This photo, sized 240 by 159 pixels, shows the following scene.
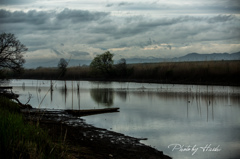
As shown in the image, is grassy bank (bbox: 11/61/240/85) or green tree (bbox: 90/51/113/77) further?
green tree (bbox: 90/51/113/77)

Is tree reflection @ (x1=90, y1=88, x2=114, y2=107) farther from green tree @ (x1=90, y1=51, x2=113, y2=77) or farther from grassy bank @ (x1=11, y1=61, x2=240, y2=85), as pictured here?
green tree @ (x1=90, y1=51, x2=113, y2=77)

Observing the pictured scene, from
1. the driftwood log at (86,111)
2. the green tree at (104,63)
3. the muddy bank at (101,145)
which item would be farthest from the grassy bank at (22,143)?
the green tree at (104,63)

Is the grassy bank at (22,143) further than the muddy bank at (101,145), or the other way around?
the muddy bank at (101,145)

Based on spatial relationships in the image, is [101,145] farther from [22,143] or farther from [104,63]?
[104,63]

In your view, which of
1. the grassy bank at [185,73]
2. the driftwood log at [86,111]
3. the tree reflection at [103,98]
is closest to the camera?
the driftwood log at [86,111]

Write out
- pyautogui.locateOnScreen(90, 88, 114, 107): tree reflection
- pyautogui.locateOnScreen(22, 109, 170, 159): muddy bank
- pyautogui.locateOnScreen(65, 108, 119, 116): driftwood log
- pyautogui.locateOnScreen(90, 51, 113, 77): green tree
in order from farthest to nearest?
pyautogui.locateOnScreen(90, 51, 113, 77): green tree
pyautogui.locateOnScreen(90, 88, 114, 107): tree reflection
pyautogui.locateOnScreen(65, 108, 119, 116): driftwood log
pyautogui.locateOnScreen(22, 109, 170, 159): muddy bank

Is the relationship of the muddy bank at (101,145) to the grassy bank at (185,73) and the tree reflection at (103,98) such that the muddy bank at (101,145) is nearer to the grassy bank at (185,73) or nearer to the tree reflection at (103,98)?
the tree reflection at (103,98)

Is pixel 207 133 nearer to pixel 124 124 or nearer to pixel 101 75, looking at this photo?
pixel 124 124

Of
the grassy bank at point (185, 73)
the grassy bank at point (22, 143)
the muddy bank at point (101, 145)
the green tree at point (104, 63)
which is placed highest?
the green tree at point (104, 63)

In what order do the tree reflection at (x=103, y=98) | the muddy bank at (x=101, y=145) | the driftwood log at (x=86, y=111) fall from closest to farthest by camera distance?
the muddy bank at (x=101, y=145)
the driftwood log at (x=86, y=111)
the tree reflection at (x=103, y=98)

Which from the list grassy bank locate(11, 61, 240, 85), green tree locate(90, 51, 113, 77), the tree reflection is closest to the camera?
the tree reflection

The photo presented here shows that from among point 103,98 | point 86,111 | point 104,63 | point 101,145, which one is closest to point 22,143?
point 101,145

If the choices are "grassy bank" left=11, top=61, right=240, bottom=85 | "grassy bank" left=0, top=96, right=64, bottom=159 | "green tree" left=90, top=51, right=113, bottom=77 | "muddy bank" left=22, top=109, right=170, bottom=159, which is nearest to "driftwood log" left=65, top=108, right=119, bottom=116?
"muddy bank" left=22, top=109, right=170, bottom=159

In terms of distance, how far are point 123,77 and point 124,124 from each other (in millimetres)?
43801
